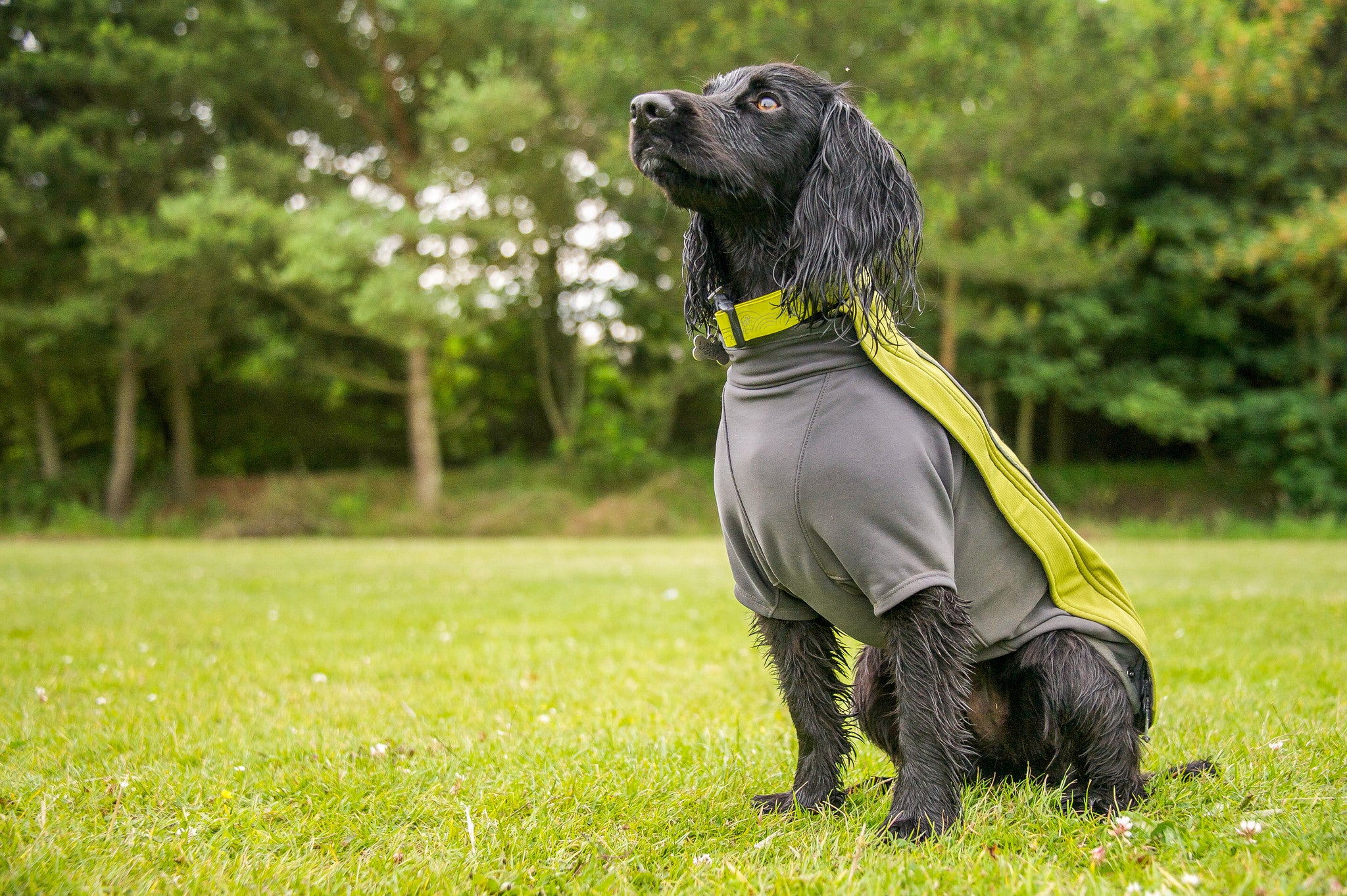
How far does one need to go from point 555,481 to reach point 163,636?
47.7ft

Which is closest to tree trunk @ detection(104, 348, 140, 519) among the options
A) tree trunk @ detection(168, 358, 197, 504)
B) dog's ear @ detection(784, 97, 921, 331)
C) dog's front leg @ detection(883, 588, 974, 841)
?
tree trunk @ detection(168, 358, 197, 504)

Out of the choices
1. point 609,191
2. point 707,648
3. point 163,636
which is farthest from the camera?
point 609,191

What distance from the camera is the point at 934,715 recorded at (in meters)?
2.26

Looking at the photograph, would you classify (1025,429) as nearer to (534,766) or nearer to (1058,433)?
(1058,433)

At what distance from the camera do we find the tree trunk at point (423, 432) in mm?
18562

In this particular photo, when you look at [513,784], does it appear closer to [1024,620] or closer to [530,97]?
[1024,620]

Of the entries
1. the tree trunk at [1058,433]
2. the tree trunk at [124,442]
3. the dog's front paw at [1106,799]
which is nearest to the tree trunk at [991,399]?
the tree trunk at [1058,433]

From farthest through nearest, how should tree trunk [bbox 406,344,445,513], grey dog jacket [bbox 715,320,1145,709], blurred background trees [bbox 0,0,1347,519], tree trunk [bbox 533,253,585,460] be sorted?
tree trunk [bbox 533,253,585,460], tree trunk [bbox 406,344,445,513], blurred background trees [bbox 0,0,1347,519], grey dog jacket [bbox 715,320,1145,709]

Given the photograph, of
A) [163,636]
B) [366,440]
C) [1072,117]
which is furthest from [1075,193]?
[163,636]

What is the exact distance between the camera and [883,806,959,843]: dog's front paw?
A: 2.22m

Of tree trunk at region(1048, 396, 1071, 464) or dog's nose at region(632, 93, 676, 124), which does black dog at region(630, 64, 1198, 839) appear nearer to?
dog's nose at region(632, 93, 676, 124)

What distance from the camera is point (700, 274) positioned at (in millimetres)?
2613

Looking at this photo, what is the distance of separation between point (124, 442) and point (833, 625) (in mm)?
20456

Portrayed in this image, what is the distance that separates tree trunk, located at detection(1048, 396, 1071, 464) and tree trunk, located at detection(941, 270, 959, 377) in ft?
14.1
